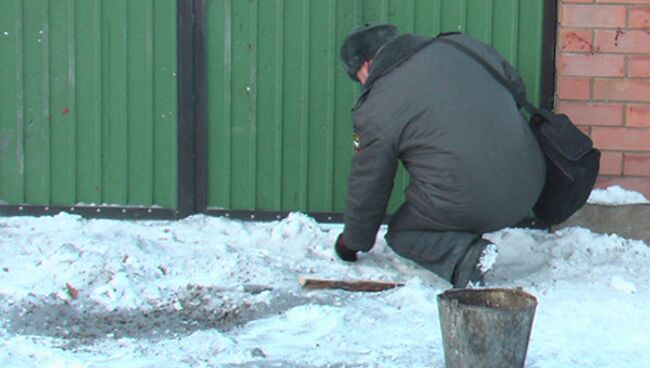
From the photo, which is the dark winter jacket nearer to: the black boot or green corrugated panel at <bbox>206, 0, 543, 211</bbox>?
the black boot

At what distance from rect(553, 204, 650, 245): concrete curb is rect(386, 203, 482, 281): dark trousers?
1.01m

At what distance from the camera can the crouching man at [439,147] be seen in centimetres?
442

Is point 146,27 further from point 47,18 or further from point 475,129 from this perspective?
point 475,129

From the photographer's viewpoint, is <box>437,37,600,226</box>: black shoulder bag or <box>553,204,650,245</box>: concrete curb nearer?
<box>437,37,600,226</box>: black shoulder bag

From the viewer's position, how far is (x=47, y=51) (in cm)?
570

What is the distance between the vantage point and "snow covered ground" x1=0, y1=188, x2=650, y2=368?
385 cm

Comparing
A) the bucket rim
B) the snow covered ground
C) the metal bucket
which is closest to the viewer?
the metal bucket

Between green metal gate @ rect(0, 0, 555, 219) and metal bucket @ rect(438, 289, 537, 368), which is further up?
green metal gate @ rect(0, 0, 555, 219)

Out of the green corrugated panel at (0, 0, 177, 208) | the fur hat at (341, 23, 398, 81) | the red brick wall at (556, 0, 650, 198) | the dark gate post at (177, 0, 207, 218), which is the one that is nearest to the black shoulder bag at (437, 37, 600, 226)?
the fur hat at (341, 23, 398, 81)

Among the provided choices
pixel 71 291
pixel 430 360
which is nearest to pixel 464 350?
pixel 430 360

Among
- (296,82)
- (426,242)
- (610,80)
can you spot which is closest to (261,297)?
(426,242)

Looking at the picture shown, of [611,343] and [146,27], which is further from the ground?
[146,27]

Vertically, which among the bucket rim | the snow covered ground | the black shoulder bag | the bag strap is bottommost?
the snow covered ground

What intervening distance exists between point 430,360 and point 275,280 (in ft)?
3.87
